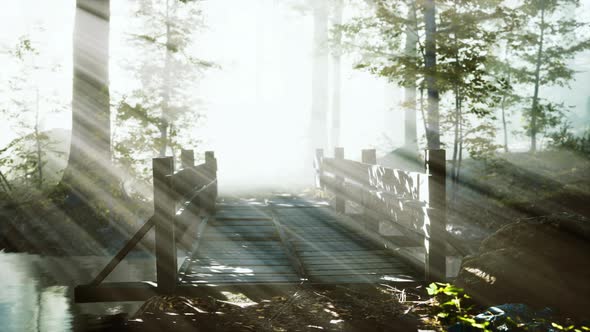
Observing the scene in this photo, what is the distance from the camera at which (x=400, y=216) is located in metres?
7.43

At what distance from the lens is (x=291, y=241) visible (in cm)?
905

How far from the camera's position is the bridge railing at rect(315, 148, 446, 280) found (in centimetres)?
652

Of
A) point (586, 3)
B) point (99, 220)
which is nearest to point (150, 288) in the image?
point (99, 220)

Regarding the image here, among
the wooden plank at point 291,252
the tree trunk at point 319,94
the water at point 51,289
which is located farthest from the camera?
the tree trunk at point 319,94

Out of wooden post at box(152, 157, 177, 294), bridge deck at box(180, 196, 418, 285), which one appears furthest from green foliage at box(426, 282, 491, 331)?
wooden post at box(152, 157, 177, 294)

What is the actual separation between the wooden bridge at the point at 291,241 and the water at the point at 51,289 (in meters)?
1.51

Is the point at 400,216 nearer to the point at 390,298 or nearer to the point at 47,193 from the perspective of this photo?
the point at 390,298

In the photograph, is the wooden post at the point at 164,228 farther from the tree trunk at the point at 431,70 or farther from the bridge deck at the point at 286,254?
the tree trunk at the point at 431,70

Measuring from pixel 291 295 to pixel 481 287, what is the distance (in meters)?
2.29

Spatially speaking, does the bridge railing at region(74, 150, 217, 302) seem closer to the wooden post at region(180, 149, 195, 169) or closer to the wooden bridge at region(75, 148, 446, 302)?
the wooden bridge at region(75, 148, 446, 302)

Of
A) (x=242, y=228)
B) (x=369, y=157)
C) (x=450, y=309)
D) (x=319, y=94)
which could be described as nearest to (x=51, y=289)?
(x=242, y=228)

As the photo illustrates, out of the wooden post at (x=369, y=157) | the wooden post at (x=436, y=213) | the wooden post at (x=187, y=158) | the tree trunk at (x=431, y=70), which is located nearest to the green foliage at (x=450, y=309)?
the wooden post at (x=436, y=213)

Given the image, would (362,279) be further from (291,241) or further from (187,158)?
(187,158)

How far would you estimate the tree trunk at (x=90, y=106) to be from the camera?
14141 millimetres
